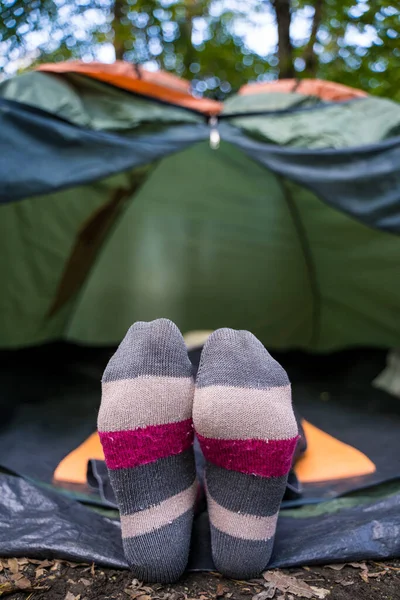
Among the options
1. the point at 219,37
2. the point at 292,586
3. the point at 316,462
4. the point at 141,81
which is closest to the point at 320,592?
the point at 292,586

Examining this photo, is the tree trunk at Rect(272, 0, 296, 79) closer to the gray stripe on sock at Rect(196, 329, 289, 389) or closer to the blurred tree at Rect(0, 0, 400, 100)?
the blurred tree at Rect(0, 0, 400, 100)

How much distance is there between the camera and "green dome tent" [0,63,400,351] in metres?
1.17

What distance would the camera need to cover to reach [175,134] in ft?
4.13

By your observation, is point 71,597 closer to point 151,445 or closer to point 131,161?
point 151,445

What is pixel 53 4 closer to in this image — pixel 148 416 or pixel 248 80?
pixel 148 416

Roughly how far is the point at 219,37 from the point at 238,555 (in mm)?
3396

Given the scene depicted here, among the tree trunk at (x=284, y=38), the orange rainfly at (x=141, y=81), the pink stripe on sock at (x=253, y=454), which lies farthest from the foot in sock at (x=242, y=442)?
the tree trunk at (x=284, y=38)

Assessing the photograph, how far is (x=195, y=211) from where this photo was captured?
7.26 ft

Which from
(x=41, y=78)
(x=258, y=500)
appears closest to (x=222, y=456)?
(x=258, y=500)

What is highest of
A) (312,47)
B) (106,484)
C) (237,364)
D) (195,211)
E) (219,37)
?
(219,37)

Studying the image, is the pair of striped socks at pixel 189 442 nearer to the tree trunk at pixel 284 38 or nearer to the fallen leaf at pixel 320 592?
the fallen leaf at pixel 320 592

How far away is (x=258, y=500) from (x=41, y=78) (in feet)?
3.30

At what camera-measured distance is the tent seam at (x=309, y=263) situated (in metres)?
2.09

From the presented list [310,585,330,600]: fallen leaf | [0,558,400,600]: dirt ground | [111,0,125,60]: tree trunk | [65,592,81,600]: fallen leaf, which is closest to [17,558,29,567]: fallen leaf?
[0,558,400,600]: dirt ground
